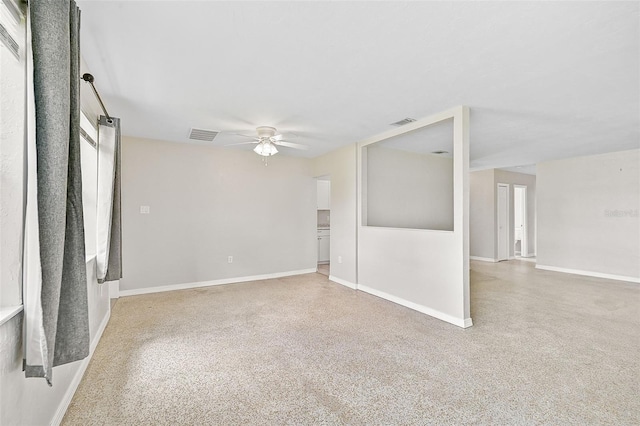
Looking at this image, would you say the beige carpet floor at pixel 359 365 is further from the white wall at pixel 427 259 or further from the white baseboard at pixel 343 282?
the white baseboard at pixel 343 282

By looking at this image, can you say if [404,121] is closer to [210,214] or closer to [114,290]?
[210,214]

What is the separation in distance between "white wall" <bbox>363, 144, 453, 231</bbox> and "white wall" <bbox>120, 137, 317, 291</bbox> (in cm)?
153

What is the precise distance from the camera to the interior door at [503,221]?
26.3 feet

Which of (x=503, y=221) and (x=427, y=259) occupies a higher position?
(x=503, y=221)

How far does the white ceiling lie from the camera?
187 cm

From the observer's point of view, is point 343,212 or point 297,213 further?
point 297,213

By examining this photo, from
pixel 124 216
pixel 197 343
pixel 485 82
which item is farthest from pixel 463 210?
pixel 124 216

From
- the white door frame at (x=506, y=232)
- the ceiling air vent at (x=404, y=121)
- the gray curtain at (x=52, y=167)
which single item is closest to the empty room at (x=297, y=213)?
the gray curtain at (x=52, y=167)

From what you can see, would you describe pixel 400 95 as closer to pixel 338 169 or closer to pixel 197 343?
pixel 338 169

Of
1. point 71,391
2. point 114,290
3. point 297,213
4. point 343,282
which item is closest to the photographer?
point 71,391

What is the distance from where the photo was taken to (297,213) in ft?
20.3

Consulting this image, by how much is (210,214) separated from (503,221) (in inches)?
293

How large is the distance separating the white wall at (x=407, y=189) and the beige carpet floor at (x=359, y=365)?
6.10 feet

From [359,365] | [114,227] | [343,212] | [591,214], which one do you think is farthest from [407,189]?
[114,227]
